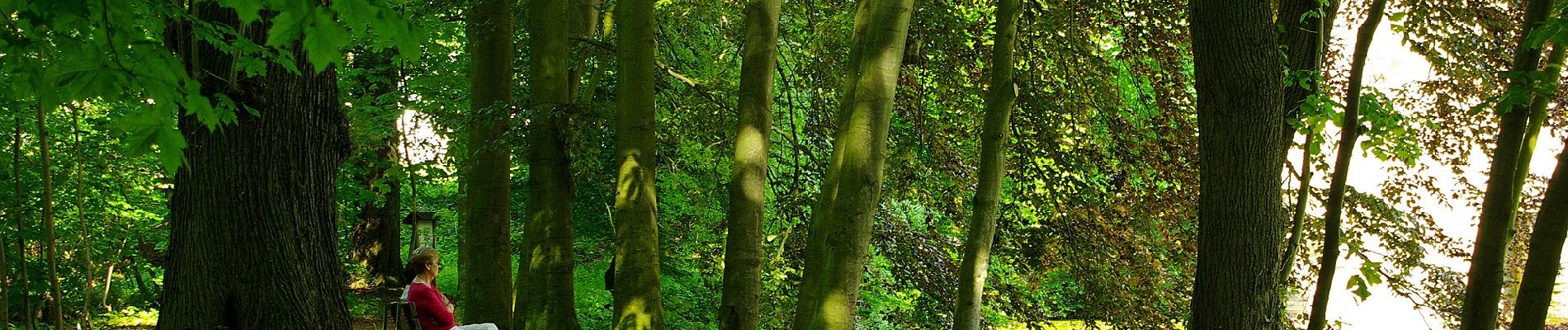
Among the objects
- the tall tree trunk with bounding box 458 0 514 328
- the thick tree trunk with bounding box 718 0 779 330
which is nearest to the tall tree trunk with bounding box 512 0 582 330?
the tall tree trunk with bounding box 458 0 514 328

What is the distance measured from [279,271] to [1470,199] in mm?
9348

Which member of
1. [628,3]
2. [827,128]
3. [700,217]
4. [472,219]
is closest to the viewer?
[628,3]

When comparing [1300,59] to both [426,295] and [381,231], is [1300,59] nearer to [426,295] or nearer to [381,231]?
[426,295]

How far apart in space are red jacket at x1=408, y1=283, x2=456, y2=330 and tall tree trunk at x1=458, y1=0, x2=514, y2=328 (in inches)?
62.9

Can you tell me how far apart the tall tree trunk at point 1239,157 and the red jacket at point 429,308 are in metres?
4.18

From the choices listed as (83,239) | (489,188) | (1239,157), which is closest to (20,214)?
(83,239)

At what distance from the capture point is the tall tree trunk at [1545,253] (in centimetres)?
463

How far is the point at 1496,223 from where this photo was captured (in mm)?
4996

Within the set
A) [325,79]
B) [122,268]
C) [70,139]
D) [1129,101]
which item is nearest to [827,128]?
[1129,101]

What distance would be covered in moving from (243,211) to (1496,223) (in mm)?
5248

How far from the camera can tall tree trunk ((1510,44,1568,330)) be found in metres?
4.63

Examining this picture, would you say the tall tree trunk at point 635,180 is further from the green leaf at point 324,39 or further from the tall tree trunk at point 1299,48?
the green leaf at point 324,39

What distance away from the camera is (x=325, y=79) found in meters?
5.20

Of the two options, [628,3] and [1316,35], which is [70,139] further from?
[1316,35]
